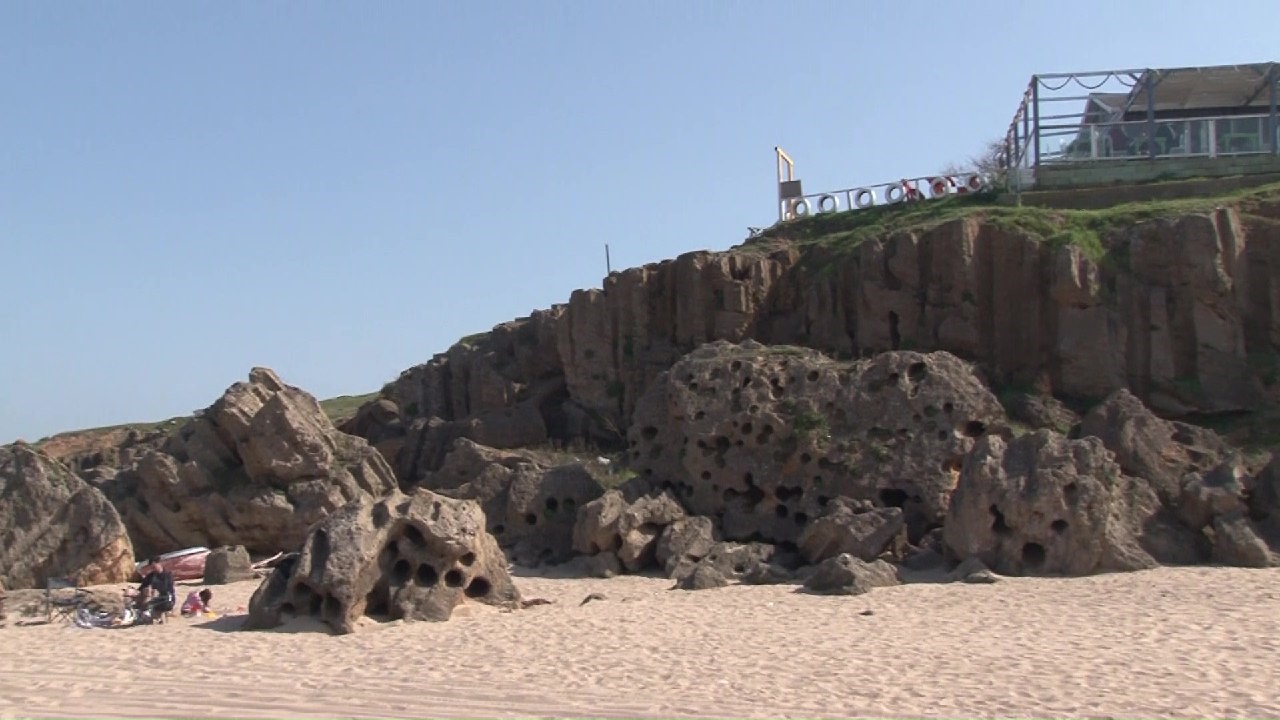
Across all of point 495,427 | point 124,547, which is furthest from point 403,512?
point 495,427

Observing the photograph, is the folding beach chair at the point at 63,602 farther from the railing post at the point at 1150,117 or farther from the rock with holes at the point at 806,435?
→ the railing post at the point at 1150,117

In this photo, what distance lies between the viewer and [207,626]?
17922 mm

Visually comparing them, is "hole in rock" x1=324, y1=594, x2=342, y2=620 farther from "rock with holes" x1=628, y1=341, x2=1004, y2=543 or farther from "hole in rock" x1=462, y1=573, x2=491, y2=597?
"rock with holes" x1=628, y1=341, x2=1004, y2=543

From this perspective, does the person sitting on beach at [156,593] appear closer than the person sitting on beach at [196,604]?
Yes

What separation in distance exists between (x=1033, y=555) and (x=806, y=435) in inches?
209

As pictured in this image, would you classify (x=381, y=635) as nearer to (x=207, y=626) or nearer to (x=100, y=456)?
(x=207, y=626)

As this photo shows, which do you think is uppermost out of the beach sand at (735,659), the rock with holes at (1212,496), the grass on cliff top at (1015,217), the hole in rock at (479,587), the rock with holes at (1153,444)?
the grass on cliff top at (1015,217)

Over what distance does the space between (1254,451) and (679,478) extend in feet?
36.6

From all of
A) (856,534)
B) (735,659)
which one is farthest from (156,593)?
(856,534)

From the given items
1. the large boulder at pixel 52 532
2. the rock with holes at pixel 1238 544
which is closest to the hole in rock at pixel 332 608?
the large boulder at pixel 52 532

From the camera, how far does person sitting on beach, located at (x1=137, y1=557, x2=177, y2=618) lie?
18.4m

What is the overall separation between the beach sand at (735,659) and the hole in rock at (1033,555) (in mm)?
831

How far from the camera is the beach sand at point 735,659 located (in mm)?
11891

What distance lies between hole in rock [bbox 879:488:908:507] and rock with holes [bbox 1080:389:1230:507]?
3.43 metres
